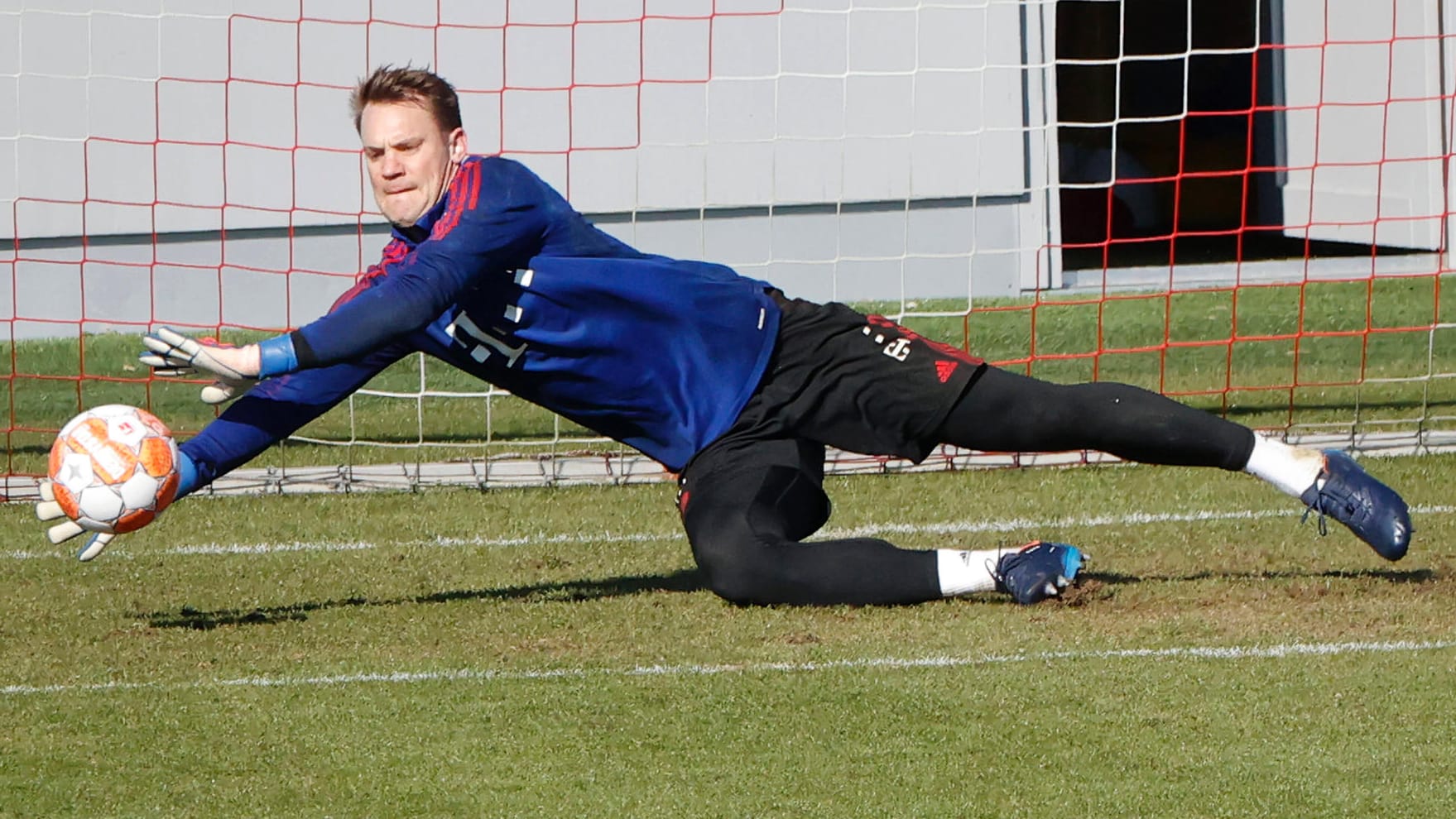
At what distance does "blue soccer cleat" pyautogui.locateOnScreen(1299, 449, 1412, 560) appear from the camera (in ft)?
15.8

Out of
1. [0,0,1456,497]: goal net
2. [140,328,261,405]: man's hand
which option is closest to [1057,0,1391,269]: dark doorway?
[0,0,1456,497]: goal net

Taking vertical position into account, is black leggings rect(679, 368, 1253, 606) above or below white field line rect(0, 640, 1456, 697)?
above

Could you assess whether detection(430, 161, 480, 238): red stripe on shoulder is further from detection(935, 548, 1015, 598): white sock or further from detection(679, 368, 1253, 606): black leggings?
detection(935, 548, 1015, 598): white sock

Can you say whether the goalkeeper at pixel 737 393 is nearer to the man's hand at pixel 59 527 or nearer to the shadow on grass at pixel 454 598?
the man's hand at pixel 59 527

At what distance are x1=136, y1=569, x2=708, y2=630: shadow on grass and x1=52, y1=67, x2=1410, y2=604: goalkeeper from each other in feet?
1.40

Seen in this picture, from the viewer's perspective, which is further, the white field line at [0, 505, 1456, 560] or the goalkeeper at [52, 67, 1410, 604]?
the white field line at [0, 505, 1456, 560]

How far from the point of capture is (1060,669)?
175 inches

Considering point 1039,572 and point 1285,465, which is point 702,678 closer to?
point 1039,572

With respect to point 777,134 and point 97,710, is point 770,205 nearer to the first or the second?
point 777,134

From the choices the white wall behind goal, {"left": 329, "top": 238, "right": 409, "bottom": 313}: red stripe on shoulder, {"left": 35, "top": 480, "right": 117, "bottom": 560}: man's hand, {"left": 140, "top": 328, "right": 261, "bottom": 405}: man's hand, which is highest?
the white wall behind goal

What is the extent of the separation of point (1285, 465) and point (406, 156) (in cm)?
246

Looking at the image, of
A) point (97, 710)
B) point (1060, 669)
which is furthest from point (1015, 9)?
point (97, 710)

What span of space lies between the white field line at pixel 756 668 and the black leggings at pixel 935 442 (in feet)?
1.38

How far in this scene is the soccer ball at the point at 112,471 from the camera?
15.6 ft
